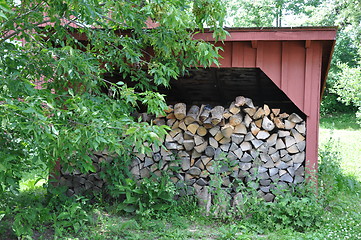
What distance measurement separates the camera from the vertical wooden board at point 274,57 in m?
5.21

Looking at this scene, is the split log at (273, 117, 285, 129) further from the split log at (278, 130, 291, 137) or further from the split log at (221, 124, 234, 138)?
the split log at (221, 124, 234, 138)

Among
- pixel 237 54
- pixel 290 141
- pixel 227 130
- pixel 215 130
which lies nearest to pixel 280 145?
pixel 290 141

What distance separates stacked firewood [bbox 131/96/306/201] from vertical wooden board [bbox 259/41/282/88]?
0.47m

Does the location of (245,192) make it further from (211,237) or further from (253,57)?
(253,57)

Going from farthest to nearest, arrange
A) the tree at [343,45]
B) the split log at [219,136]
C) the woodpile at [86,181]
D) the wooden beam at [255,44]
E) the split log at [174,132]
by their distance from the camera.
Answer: the tree at [343,45], the woodpile at [86,181], the split log at [174,132], the split log at [219,136], the wooden beam at [255,44]

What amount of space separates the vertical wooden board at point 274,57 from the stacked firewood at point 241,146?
470mm

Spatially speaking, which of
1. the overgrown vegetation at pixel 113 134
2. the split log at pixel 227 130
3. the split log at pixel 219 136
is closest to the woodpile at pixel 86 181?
the overgrown vegetation at pixel 113 134

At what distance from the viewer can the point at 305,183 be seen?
5.15 m

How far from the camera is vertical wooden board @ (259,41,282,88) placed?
5.21 m

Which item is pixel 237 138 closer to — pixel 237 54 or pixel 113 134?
pixel 237 54

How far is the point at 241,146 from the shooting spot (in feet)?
17.4

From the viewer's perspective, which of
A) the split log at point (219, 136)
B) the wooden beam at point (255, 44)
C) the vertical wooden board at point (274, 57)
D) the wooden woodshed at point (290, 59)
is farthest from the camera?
the split log at point (219, 136)

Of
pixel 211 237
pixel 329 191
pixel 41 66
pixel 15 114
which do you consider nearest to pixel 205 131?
pixel 211 237

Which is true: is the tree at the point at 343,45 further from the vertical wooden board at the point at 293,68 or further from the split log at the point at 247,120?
the split log at the point at 247,120
